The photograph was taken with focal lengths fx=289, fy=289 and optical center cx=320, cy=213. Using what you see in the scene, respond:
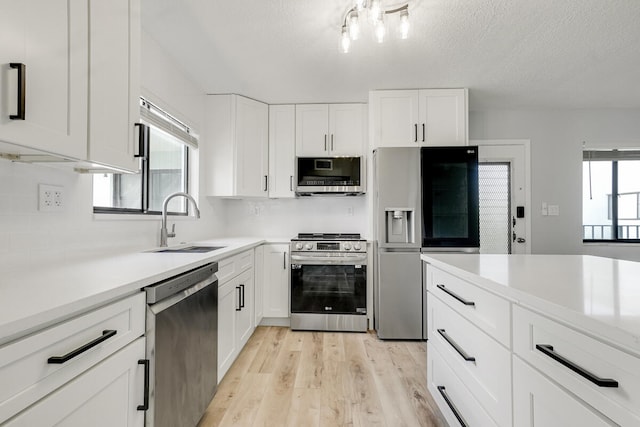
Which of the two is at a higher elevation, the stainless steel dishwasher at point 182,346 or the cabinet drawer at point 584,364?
the cabinet drawer at point 584,364

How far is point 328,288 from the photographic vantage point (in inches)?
114

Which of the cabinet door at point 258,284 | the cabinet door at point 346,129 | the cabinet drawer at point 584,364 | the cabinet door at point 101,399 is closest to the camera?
the cabinet drawer at point 584,364

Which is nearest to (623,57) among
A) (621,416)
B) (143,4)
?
(621,416)

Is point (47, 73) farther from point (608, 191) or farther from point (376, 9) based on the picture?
point (608, 191)

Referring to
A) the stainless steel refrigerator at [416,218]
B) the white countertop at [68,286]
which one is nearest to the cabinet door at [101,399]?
the white countertop at [68,286]

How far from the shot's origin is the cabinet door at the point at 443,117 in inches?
116

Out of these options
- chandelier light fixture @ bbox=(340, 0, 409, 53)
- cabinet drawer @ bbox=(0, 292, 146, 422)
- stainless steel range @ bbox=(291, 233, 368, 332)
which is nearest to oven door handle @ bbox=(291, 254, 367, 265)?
stainless steel range @ bbox=(291, 233, 368, 332)

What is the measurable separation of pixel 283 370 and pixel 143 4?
8.42 feet

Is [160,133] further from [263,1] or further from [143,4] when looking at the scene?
[263,1]

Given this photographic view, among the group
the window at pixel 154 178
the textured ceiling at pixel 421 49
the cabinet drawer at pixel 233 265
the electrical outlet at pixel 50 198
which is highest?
the textured ceiling at pixel 421 49

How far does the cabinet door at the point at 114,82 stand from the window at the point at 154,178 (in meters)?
0.52

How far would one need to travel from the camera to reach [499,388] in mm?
946

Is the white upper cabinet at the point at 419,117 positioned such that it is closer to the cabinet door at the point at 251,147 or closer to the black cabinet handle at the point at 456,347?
the cabinet door at the point at 251,147

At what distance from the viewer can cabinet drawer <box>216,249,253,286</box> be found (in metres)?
1.86
